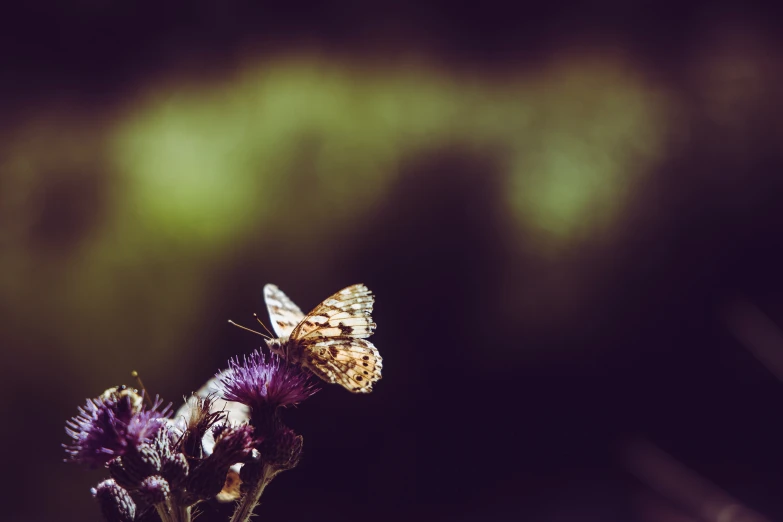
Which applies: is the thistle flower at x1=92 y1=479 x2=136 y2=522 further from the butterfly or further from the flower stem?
the butterfly

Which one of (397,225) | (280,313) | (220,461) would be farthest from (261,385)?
(397,225)

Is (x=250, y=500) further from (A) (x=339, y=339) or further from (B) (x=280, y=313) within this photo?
(B) (x=280, y=313)

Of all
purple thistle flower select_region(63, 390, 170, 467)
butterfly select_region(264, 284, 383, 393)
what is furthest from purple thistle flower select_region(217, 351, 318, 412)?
purple thistle flower select_region(63, 390, 170, 467)

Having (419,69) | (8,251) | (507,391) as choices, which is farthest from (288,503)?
(419,69)

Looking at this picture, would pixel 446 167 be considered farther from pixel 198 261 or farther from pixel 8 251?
Result: pixel 8 251

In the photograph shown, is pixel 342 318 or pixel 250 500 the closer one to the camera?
pixel 250 500

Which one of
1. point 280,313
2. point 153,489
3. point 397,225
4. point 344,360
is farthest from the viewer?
point 397,225
